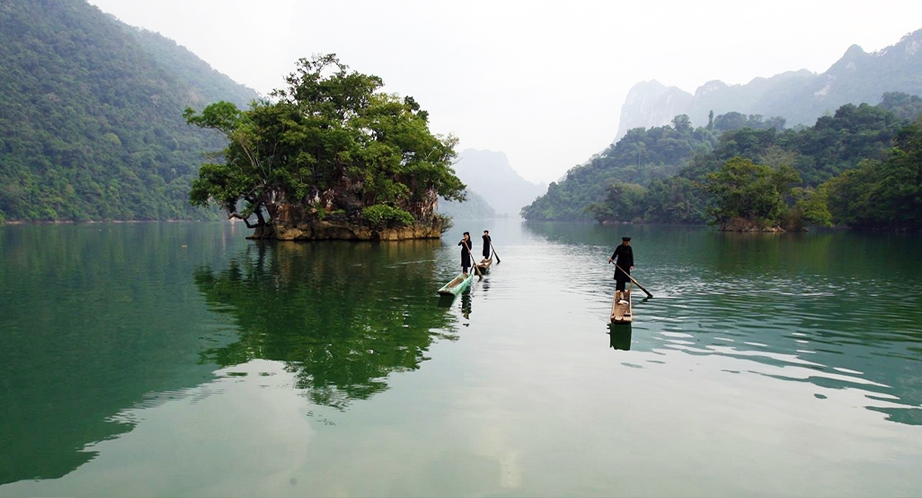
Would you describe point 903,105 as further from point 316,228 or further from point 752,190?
point 316,228

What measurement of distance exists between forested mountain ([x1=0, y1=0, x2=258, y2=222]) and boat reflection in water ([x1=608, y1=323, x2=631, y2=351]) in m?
73.5

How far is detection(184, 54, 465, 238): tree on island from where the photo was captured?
47094 mm

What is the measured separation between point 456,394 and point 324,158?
43.9 metres

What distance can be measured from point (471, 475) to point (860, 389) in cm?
717

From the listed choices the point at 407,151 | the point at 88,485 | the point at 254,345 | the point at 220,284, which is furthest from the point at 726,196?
the point at 88,485

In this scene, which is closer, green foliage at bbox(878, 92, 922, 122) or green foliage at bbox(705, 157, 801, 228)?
green foliage at bbox(705, 157, 801, 228)

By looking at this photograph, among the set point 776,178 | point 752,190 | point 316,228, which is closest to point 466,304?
point 316,228

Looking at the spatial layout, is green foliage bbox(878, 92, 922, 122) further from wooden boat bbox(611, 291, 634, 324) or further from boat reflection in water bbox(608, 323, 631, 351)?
boat reflection in water bbox(608, 323, 631, 351)

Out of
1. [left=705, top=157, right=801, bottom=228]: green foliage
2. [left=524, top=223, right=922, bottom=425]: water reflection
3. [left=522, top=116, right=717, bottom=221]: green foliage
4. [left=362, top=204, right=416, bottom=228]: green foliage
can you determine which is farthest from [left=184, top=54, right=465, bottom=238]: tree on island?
[left=522, top=116, right=717, bottom=221]: green foliage

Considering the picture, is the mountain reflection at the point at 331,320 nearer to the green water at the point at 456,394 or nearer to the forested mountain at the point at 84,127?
the green water at the point at 456,394

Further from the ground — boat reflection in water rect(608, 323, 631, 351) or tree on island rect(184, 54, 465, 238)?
tree on island rect(184, 54, 465, 238)

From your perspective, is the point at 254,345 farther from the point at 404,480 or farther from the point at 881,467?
the point at 881,467

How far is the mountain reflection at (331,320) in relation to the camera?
391 inches

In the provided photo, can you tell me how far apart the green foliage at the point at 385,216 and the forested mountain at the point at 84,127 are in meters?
38.4
